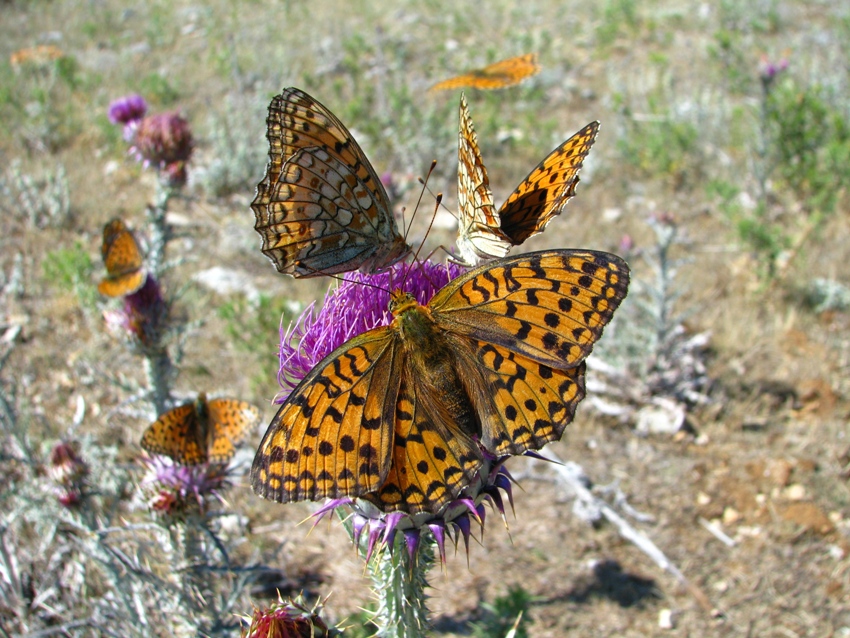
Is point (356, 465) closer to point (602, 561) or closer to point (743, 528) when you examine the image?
point (602, 561)

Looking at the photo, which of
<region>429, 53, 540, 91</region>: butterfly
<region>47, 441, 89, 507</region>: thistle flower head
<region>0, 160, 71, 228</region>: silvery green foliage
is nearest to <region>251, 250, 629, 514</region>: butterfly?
<region>47, 441, 89, 507</region>: thistle flower head

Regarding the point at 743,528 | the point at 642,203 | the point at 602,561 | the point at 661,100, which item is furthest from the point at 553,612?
the point at 661,100

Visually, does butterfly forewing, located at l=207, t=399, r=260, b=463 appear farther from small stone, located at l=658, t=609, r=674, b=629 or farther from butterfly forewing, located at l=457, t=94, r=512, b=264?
small stone, located at l=658, t=609, r=674, b=629

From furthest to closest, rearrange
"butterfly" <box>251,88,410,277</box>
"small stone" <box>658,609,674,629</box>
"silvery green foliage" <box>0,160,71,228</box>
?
"silvery green foliage" <box>0,160,71,228</box> → "small stone" <box>658,609,674,629</box> → "butterfly" <box>251,88,410,277</box>

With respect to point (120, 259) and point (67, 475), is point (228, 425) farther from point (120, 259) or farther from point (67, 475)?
point (120, 259)

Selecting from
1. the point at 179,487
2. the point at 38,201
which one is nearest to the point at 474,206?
the point at 179,487

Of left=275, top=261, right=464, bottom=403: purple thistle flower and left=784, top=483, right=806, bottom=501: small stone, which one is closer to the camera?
left=275, top=261, right=464, bottom=403: purple thistle flower

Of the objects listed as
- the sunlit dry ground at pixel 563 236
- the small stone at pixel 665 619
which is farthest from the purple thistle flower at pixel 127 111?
the small stone at pixel 665 619
